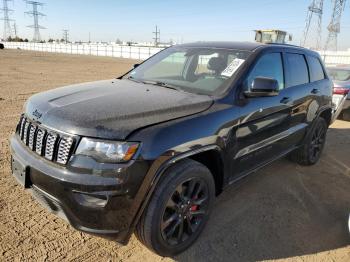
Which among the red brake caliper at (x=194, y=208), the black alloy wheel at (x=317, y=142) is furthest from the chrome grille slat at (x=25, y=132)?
the black alloy wheel at (x=317, y=142)

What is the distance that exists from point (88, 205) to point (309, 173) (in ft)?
12.3

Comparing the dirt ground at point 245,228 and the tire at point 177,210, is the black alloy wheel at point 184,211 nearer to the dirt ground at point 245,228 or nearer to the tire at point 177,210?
the tire at point 177,210

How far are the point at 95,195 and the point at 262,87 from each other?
73.6 inches

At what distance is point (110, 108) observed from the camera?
2.70 metres

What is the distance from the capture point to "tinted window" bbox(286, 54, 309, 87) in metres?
4.32

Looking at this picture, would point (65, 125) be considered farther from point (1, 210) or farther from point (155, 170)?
point (1, 210)

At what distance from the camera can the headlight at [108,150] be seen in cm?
234

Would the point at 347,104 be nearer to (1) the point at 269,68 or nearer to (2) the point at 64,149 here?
(1) the point at 269,68

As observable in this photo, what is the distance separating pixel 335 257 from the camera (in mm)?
3086

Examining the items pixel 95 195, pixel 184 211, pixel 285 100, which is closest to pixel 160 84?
pixel 184 211

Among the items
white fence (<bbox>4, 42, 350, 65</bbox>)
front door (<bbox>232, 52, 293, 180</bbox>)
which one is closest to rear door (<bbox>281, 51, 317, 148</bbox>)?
front door (<bbox>232, 52, 293, 180</bbox>)

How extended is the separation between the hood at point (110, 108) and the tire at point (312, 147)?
2561 millimetres

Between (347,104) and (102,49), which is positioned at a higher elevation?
(102,49)

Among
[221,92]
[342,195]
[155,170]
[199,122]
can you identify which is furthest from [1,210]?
[342,195]
